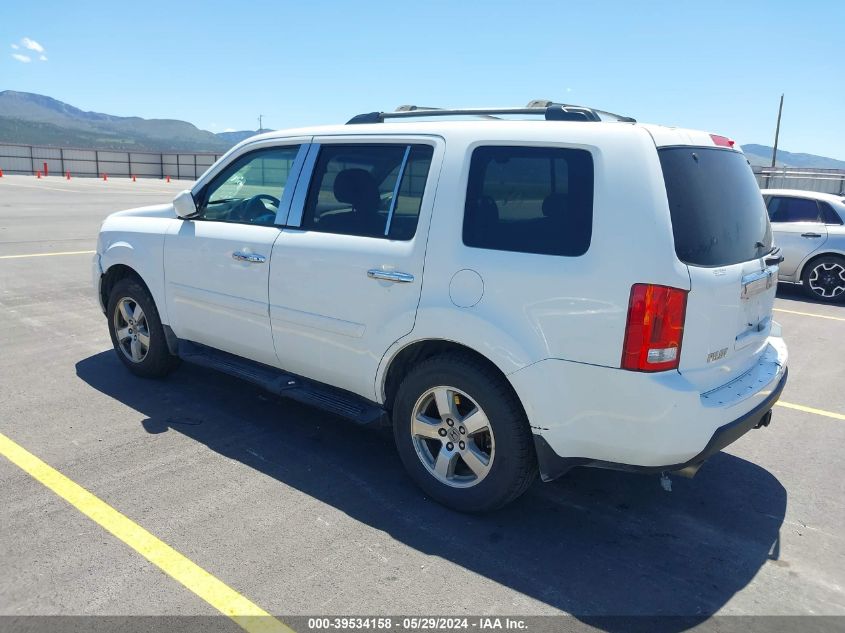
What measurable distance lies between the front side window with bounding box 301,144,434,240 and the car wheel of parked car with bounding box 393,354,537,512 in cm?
78

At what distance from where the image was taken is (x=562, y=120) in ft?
11.1

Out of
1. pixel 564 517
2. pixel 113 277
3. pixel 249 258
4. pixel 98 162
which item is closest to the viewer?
pixel 564 517

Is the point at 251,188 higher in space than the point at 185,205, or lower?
higher

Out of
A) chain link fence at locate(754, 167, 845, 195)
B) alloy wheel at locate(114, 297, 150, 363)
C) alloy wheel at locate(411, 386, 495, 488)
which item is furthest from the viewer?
chain link fence at locate(754, 167, 845, 195)

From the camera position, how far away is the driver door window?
4.37 m

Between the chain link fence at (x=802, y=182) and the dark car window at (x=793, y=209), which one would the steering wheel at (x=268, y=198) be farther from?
the chain link fence at (x=802, y=182)

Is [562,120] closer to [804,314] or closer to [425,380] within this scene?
[425,380]

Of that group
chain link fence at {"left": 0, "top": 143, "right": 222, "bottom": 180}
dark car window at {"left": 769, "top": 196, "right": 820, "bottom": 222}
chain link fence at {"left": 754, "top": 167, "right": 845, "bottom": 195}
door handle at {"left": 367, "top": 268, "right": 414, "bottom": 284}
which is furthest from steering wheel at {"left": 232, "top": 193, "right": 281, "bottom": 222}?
chain link fence at {"left": 0, "top": 143, "right": 222, "bottom": 180}

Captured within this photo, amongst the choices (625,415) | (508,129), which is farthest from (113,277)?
(625,415)

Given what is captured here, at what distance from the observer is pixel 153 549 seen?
3.13 metres

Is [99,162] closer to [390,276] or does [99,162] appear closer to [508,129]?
[390,276]

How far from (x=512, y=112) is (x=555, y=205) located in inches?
33.7

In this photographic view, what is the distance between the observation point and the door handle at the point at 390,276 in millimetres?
3510

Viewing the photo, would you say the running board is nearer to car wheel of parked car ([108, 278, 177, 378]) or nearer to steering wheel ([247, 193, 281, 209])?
car wheel of parked car ([108, 278, 177, 378])
